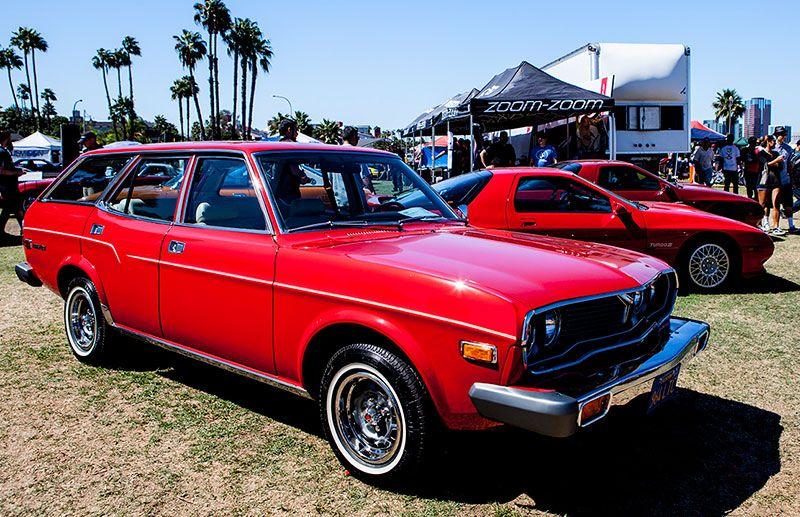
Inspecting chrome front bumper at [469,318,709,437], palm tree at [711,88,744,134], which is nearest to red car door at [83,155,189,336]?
chrome front bumper at [469,318,709,437]

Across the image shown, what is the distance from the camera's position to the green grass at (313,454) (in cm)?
297

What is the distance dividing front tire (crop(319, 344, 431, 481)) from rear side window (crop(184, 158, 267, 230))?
100 cm

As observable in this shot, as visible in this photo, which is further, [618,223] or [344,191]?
[618,223]

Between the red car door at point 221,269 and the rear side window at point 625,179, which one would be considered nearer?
the red car door at point 221,269

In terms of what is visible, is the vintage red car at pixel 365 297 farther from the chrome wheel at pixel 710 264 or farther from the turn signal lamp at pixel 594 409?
the chrome wheel at pixel 710 264

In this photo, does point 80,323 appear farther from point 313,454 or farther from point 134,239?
point 313,454

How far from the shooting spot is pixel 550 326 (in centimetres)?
273

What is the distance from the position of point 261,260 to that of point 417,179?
145 centimetres

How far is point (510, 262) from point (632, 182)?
25.0 ft

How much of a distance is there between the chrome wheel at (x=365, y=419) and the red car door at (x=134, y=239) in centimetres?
152

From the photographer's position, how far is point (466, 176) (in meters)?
8.00

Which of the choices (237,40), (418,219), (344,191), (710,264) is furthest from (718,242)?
(237,40)

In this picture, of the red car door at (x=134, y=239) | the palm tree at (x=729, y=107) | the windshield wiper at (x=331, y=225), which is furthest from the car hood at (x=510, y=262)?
the palm tree at (x=729, y=107)

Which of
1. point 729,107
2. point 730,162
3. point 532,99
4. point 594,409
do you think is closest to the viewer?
point 594,409
